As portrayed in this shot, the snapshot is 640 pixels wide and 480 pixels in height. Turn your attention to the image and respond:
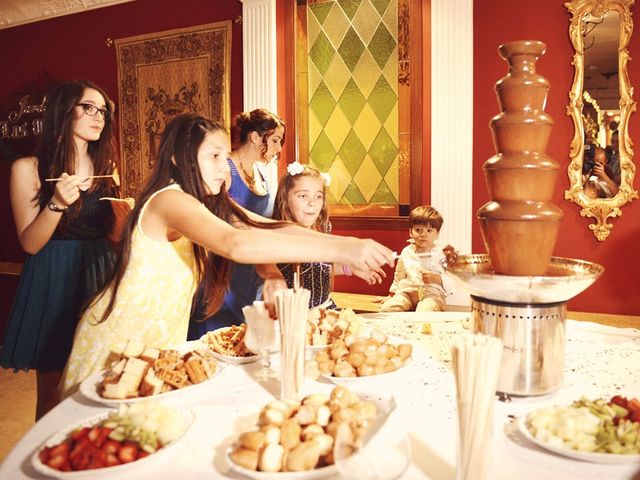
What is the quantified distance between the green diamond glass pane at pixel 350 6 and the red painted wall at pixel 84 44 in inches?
42.8

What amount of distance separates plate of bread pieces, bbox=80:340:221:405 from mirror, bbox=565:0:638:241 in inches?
139

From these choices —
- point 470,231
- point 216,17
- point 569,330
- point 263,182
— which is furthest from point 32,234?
point 216,17

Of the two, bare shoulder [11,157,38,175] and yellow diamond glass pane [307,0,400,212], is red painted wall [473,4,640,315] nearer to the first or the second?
yellow diamond glass pane [307,0,400,212]

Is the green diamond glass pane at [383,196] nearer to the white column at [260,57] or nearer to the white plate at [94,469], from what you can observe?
the white column at [260,57]

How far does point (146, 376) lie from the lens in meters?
1.39

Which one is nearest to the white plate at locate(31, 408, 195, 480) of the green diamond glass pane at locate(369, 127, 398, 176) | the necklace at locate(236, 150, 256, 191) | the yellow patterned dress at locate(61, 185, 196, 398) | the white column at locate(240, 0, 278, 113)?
the yellow patterned dress at locate(61, 185, 196, 398)

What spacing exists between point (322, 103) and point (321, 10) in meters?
0.80

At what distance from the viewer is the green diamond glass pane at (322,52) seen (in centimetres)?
511

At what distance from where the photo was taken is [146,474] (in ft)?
3.45

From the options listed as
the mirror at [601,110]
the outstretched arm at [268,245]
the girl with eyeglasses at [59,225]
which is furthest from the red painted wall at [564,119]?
the outstretched arm at [268,245]

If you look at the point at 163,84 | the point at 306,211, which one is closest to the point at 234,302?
the point at 306,211

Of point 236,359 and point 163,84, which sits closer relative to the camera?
point 236,359

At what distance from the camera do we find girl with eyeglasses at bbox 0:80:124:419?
8.23ft

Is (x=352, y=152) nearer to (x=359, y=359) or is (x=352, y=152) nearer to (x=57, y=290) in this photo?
(x=57, y=290)
